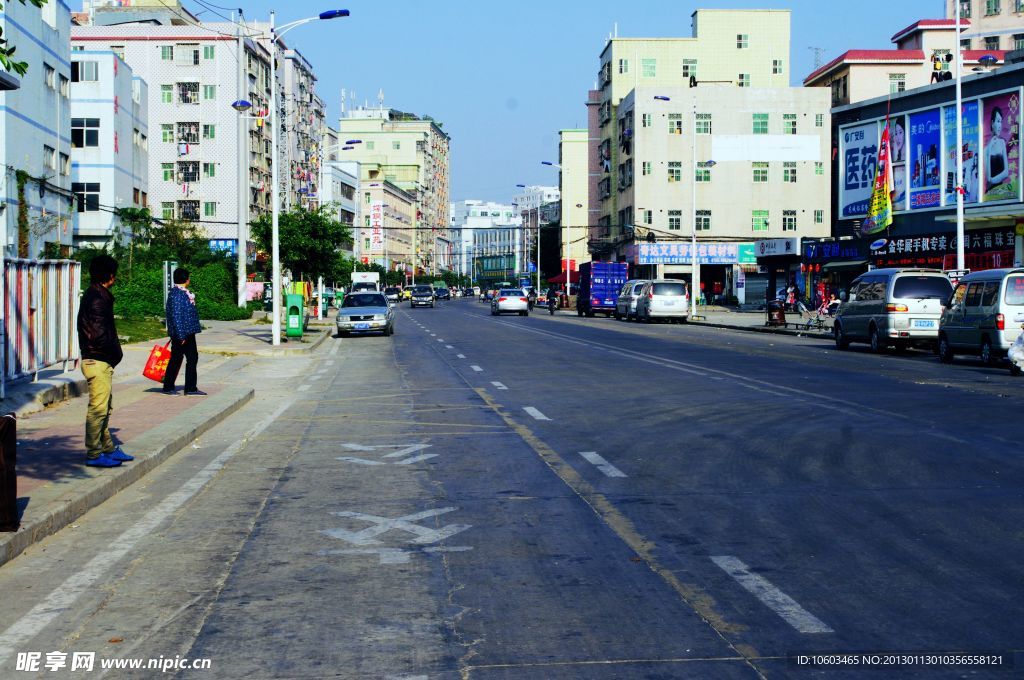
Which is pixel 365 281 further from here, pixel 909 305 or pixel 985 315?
pixel 985 315

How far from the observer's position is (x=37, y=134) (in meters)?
47.4

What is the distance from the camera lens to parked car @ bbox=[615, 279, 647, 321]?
195ft

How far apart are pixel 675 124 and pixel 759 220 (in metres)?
10.0

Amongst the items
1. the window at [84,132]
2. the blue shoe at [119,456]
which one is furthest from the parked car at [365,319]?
the blue shoe at [119,456]

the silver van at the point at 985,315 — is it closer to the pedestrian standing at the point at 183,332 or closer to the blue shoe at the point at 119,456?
the pedestrian standing at the point at 183,332

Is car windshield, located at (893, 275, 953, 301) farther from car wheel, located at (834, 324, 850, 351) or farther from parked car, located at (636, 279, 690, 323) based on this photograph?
parked car, located at (636, 279, 690, 323)

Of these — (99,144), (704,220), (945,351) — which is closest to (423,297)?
(704,220)

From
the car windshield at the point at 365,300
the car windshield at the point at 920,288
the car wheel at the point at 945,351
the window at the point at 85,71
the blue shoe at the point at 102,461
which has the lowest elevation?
the blue shoe at the point at 102,461

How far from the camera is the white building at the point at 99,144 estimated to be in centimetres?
6606

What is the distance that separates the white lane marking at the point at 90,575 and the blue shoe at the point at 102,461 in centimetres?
69

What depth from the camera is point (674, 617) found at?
Answer: 575 cm

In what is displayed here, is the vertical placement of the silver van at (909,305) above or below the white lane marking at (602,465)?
above

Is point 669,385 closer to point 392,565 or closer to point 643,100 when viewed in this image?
point 392,565

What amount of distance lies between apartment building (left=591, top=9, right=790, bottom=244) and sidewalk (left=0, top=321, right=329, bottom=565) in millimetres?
85833
